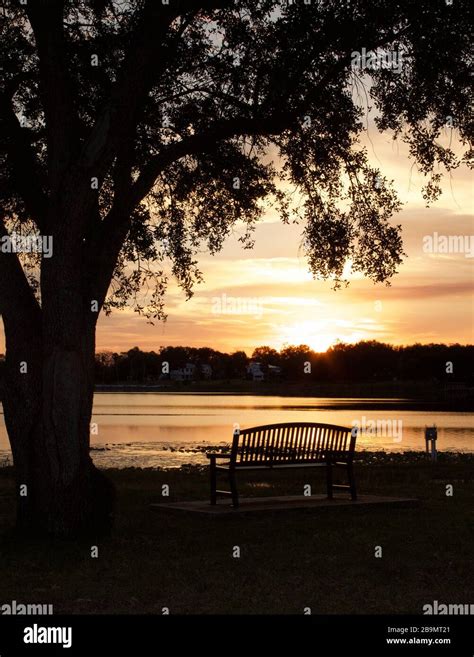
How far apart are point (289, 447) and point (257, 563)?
404 centimetres

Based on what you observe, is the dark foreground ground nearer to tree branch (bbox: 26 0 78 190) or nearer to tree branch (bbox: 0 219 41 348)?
tree branch (bbox: 0 219 41 348)

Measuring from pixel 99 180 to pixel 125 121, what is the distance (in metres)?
0.79

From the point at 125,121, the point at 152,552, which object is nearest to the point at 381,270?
the point at 125,121

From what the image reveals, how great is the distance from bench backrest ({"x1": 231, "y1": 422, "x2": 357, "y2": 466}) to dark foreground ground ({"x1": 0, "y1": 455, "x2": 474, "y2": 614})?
0.81 meters

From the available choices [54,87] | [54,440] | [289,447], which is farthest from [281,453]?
[54,87]

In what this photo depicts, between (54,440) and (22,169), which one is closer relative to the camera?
(54,440)

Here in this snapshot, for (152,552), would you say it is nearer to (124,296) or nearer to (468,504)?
(468,504)

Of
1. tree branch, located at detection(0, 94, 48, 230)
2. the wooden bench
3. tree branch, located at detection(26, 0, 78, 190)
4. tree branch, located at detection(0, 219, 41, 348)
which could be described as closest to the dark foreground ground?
the wooden bench

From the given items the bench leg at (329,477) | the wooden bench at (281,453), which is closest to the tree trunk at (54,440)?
the wooden bench at (281,453)

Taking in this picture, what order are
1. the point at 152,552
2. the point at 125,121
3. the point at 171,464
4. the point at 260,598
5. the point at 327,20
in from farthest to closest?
the point at 171,464 → the point at 327,20 → the point at 125,121 → the point at 152,552 → the point at 260,598

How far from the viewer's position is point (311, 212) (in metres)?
15.4

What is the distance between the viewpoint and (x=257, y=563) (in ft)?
32.9

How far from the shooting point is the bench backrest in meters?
13.3

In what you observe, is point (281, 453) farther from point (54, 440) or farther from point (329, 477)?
point (54, 440)
